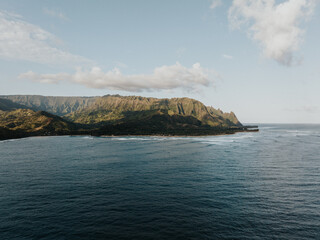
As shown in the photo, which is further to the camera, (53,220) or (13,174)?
(13,174)

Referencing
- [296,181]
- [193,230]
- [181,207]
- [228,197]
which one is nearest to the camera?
[193,230]

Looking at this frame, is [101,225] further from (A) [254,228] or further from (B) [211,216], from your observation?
(A) [254,228]

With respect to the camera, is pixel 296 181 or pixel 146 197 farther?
pixel 296 181

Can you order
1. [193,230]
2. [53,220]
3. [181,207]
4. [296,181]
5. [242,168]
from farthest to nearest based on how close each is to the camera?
[242,168]
[296,181]
[181,207]
[53,220]
[193,230]

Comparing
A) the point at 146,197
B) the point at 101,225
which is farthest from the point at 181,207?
the point at 101,225

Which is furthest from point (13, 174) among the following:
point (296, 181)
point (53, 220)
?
point (296, 181)

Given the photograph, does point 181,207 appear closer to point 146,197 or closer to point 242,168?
point 146,197

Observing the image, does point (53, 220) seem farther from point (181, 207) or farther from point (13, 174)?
point (13, 174)

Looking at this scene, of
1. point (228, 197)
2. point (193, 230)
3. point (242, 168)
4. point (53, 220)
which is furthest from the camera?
point (242, 168)

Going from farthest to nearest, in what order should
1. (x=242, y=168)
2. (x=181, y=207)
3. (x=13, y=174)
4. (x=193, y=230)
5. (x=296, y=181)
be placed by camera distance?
1. (x=242, y=168)
2. (x=13, y=174)
3. (x=296, y=181)
4. (x=181, y=207)
5. (x=193, y=230)
